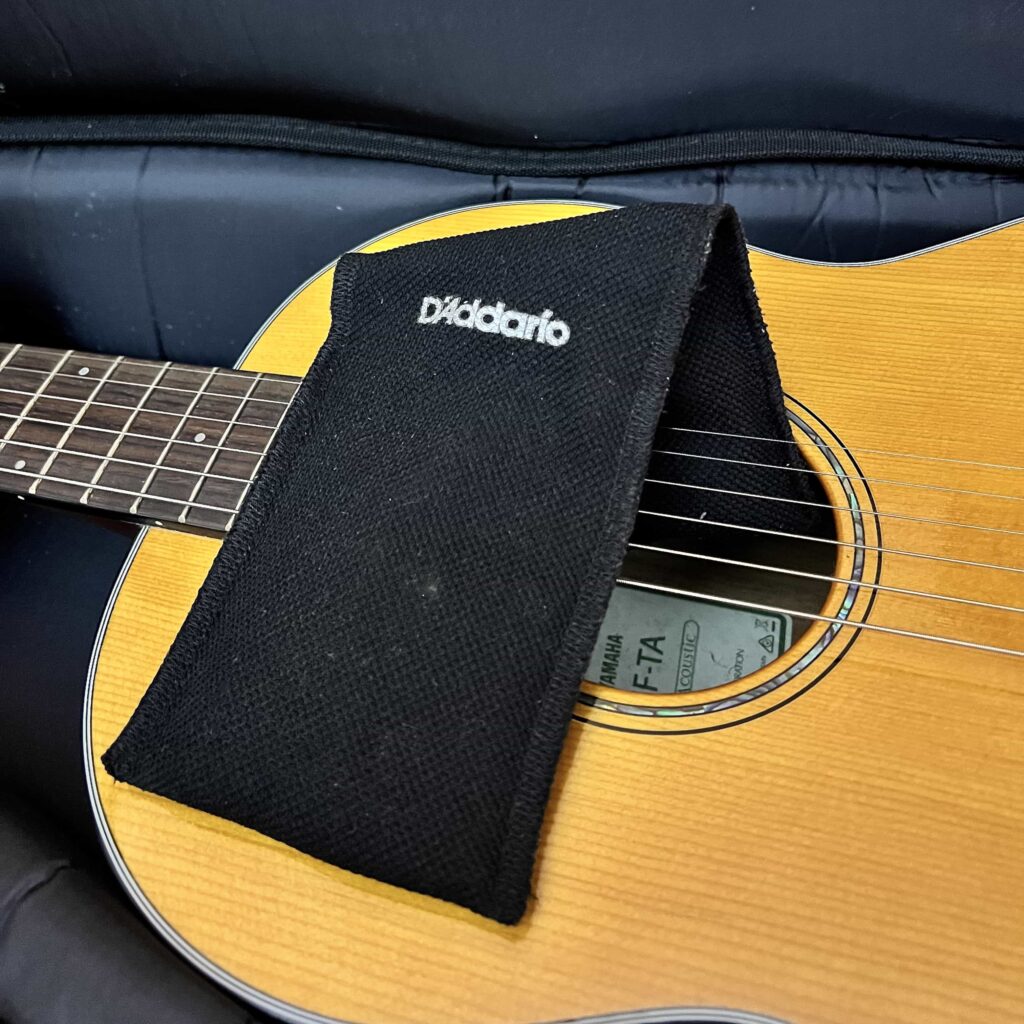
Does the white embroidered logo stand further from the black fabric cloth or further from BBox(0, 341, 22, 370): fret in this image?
BBox(0, 341, 22, 370): fret

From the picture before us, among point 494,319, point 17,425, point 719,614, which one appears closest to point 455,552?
point 494,319

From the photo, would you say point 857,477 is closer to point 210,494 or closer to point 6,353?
point 210,494

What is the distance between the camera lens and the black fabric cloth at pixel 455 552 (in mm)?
434

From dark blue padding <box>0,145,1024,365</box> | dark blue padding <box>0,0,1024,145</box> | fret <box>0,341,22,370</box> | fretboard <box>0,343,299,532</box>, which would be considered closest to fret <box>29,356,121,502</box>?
fretboard <box>0,343,299,532</box>

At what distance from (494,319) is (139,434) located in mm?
282

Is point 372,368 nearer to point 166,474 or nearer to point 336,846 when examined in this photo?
point 166,474

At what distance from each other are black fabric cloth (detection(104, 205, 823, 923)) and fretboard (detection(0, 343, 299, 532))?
0.20 feet

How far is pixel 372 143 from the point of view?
0.72 meters

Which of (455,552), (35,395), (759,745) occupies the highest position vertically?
(35,395)

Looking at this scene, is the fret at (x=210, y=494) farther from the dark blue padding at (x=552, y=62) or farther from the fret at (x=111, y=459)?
the dark blue padding at (x=552, y=62)

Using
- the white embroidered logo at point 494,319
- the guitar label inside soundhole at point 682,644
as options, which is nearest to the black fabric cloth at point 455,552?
the white embroidered logo at point 494,319

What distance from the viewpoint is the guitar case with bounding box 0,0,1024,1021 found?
2.08ft

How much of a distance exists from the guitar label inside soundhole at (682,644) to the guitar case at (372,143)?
202 millimetres

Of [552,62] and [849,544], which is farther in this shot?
[552,62]
